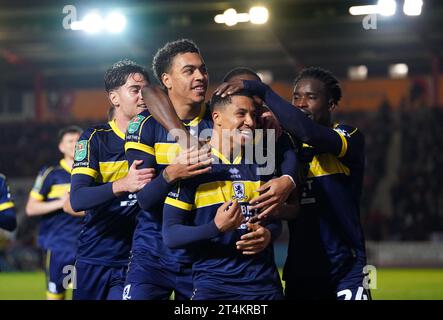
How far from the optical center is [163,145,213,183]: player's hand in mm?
4484

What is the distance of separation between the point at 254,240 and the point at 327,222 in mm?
893

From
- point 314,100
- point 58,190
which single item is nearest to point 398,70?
point 58,190

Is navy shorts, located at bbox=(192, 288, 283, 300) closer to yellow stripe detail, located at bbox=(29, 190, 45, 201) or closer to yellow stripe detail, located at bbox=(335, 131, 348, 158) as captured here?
yellow stripe detail, located at bbox=(335, 131, 348, 158)

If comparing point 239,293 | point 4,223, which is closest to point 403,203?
point 4,223

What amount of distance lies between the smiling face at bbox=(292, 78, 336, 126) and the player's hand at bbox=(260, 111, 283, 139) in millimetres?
404

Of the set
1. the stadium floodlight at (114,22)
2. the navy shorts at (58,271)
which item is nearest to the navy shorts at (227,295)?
the navy shorts at (58,271)

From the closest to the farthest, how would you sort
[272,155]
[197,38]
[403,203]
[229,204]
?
[229,204] → [272,155] → [403,203] → [197,38]

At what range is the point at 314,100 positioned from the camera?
17.3ft

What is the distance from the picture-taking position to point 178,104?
531cm

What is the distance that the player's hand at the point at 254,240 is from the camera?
14.5 feet
